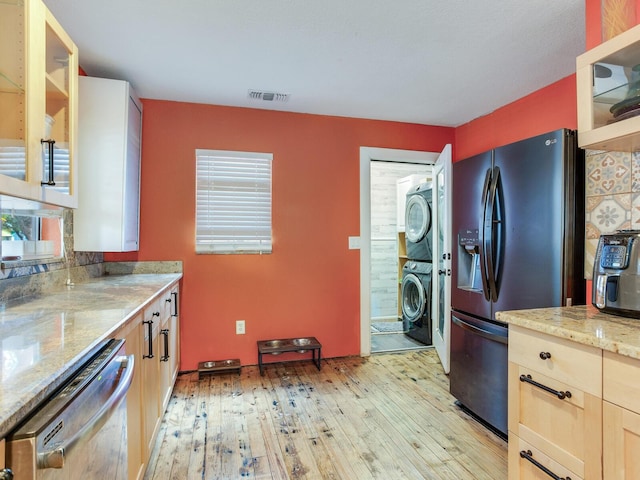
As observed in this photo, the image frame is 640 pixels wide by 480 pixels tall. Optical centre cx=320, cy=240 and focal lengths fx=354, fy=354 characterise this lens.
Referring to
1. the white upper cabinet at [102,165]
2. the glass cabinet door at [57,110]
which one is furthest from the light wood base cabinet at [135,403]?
the white upper cabinet at [102,165]

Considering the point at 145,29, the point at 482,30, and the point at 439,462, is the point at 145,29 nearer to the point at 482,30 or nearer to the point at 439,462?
the point at 482,30

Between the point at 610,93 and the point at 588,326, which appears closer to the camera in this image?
the point at 588,326

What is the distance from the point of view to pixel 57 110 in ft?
5.05

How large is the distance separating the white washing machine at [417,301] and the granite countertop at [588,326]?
2349mm

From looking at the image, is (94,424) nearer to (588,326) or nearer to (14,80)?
(14,80)

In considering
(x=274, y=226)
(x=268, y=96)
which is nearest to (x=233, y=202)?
(x=274, y=226)

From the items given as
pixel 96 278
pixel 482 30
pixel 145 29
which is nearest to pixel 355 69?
pixel 482 30

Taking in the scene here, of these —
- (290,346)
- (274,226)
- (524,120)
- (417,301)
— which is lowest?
(290,346)

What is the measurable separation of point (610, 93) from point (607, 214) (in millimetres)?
571

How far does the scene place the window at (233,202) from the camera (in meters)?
3.09

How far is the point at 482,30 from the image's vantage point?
196 cm

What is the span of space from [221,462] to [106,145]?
206cm

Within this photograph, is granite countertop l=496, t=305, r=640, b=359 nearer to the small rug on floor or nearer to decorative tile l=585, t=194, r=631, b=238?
decorative tile l=585, t=194, r=631, b=238

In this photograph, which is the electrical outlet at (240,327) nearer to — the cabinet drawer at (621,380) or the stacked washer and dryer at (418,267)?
the stacked washer and dryer at (418,267)
